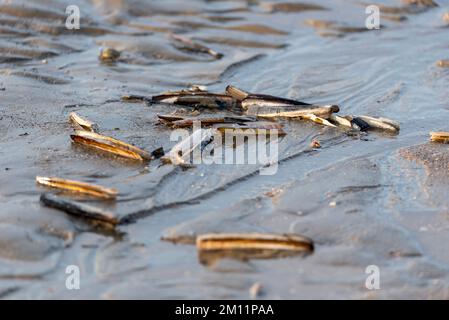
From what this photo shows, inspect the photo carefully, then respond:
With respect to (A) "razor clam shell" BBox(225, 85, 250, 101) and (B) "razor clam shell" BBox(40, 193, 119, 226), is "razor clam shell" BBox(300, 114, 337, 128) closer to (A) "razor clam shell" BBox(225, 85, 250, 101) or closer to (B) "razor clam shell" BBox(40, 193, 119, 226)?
(A) "razor clam shell" BBox(225, 85, 250, 101)

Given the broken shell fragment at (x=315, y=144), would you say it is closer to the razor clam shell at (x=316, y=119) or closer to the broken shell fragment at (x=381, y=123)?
the razor clam shell at (x=316, y=119)

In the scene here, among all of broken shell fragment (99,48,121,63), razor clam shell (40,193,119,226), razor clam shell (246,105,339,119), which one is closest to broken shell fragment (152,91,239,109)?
razor clam shell (246,105,339,119)

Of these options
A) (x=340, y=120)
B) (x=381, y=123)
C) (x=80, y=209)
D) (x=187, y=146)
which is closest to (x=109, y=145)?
(x=187, y=146)

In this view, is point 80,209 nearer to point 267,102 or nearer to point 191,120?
point 191,120

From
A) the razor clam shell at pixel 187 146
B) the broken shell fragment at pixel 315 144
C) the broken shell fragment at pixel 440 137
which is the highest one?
the broken shell fragment at pixel 440 137

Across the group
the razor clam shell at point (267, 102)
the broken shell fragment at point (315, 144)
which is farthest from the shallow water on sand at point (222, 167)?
the razor clam shell at point (267, 102)

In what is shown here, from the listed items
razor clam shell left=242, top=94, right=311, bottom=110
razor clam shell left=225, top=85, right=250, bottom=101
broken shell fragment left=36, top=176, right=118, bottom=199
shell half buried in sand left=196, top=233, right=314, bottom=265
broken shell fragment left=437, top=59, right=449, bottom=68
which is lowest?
shell half buried in sand left=196, top=233, right=314, bottom=265
